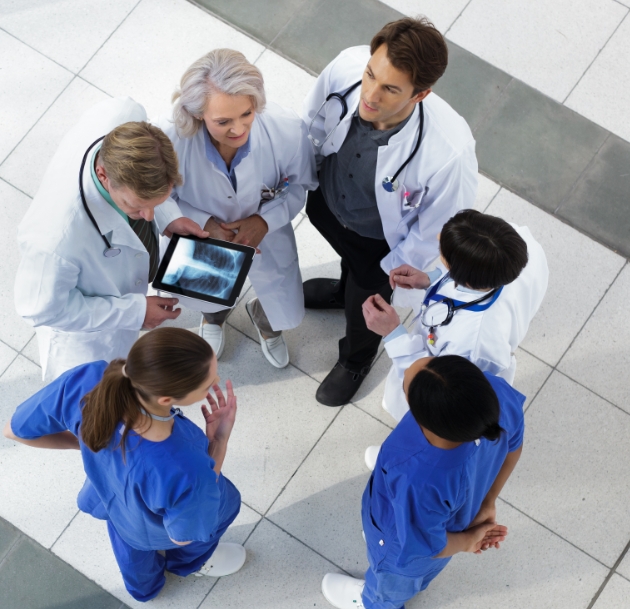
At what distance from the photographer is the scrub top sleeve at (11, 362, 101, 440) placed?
5.79 ft

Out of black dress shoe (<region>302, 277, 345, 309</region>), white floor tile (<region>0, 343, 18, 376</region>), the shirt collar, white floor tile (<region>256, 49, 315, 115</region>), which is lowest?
white floor tile (<region>0, 343, 18, 376</region>)

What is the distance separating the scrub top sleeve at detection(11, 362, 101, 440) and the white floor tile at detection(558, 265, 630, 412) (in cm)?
214

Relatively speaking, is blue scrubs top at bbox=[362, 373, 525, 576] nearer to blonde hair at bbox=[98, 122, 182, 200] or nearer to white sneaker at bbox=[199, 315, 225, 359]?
blonde hair at bbox=[98, 122, 182, 200]

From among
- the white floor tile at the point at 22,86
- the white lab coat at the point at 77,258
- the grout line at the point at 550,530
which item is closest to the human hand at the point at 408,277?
the white lab coat at the point at 77,258

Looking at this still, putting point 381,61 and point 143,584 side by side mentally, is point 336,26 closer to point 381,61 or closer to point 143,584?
point 381,61

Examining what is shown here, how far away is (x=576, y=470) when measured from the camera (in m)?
2.84

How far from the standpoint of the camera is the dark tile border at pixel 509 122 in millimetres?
3283

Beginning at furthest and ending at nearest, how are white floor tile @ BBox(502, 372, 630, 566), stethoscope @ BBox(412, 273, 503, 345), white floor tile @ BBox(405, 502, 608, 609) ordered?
white floor tile @ BBox(502, 372, 630, 566) → white floor tile @ BBox(405, 502, 608, 609) → stethoscope @ BBox(412, 273, 503, 345)

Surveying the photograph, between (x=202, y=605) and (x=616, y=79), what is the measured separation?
3.32m

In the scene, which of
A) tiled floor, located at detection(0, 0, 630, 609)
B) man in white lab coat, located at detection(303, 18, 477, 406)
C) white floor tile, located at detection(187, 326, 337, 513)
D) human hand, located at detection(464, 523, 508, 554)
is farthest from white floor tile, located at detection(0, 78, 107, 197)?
human hand, located at detection(464, 523, 508, 554)

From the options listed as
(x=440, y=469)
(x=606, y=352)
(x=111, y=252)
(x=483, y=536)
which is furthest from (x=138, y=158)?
(x=606, y=352)

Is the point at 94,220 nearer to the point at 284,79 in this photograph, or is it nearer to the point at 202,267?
the point at 202,267

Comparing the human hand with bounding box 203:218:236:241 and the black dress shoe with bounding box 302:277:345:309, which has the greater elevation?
the human hand with bounding box 203:218:236:241

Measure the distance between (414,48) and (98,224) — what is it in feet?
3.32
